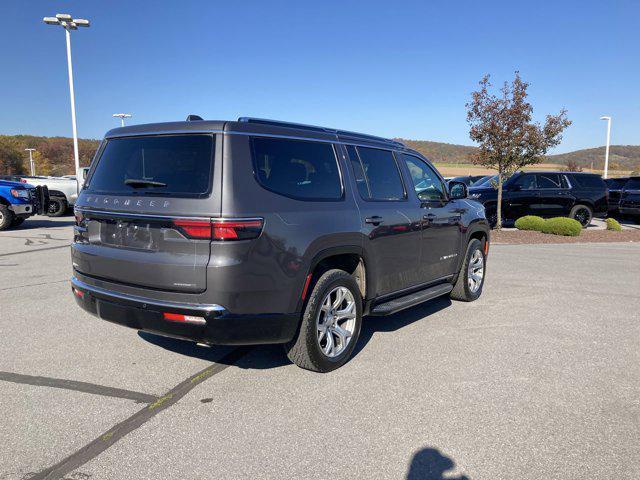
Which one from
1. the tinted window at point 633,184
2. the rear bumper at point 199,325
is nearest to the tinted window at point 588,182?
the tinted window at point 633,184

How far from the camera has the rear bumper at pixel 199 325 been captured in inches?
129

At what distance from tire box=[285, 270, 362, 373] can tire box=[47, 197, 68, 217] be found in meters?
17.8

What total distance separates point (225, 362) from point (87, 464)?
1610mm

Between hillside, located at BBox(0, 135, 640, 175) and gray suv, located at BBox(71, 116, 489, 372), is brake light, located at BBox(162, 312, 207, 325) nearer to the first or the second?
gray suv, located at BBox(71, 116, 489, 372)

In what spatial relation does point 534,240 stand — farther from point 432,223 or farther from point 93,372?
point 93,372

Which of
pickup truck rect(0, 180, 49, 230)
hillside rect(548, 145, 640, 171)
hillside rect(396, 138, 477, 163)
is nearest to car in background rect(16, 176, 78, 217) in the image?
pickup truck rect(0, 180, 49, 230)

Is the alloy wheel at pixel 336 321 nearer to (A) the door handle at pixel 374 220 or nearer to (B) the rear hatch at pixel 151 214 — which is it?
(A) the door handle at pixel 374 220

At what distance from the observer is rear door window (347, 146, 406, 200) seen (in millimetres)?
4527

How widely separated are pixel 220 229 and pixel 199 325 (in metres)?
0.65

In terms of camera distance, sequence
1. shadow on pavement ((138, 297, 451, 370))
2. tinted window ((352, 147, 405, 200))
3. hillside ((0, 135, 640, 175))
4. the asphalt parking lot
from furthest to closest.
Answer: hillside ((0, 135, 640, 175)) < tinted window ((352, 147, 405, 200)) < shadow on pavement ((138, 297, 451, 370)) < the asphalt parking lot

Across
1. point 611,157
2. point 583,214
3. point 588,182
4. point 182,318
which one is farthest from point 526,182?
point 611,157

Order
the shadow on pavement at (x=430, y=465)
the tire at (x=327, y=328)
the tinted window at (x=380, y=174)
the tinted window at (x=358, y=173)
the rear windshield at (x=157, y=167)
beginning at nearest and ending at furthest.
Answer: the shadow on pavement at (x=430, y=465) → the rear windshield at (x=157, y=167) → the tire at (x=327, y=328) → the tinted window at (x=358, y=173) → the tinted window at (x=380, y=174)

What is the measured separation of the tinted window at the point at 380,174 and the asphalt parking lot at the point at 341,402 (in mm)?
1425

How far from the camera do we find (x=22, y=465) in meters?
2.71
